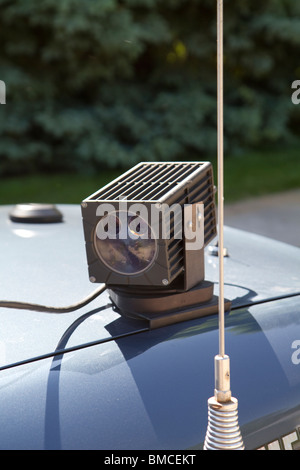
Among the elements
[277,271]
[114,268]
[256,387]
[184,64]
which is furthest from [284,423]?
[184,64]

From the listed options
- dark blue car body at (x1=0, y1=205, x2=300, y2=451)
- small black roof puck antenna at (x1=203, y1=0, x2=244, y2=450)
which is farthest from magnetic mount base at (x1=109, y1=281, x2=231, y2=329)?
small black roof puck antenna at (x1=203, y1=0, x2=244, y2=450)

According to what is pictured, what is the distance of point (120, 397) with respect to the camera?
1.09 m

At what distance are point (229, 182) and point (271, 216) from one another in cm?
217

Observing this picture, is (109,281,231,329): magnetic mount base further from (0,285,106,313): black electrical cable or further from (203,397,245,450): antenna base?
(203,397,245,450): antenna base

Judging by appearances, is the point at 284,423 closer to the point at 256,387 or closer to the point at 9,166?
the point at 256,387

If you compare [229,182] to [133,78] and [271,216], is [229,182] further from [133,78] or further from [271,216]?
[133,78]

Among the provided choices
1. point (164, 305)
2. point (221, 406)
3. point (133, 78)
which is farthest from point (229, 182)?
point (221, 406)

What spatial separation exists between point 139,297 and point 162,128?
10.1m

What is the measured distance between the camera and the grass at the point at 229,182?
10336mm

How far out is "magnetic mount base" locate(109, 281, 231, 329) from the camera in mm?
1313

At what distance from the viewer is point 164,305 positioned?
1331 millimetres

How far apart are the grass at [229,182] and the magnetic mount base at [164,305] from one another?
28.5ft

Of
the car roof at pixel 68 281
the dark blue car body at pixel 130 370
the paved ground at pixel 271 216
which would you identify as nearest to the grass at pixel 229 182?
the paved ground at pixel 271 216

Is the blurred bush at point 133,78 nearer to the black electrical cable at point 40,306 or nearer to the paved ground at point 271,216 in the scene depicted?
the paved ground at point 271,216
